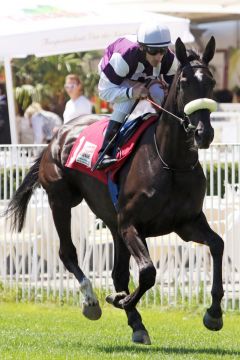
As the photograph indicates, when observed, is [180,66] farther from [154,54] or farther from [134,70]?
[134,70]

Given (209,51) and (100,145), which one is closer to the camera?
(209,51)

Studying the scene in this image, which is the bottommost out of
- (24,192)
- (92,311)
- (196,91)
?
(92,311)

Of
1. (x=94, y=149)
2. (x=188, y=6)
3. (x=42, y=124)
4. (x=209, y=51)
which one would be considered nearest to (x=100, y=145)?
(x=94, y=149)

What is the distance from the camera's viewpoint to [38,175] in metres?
11.0

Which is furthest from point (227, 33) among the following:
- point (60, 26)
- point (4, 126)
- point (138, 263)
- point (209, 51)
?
point (138, 263)

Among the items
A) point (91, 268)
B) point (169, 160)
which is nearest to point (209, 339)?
point (169, 160)

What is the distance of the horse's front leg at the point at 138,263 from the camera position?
8.82 meters

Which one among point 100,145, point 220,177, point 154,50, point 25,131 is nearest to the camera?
point 154,50

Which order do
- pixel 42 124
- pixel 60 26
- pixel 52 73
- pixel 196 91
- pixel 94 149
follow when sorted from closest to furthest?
pixel 196 91 → pixel 94 149 → pixel 60 26 → pixel 42 124 → pixel 52 73

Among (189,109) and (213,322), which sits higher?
(189,109)

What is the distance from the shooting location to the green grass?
858 cm

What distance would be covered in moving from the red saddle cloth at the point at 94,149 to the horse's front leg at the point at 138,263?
0.58 meters

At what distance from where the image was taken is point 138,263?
8.95m

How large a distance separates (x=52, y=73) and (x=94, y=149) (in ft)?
54.1
